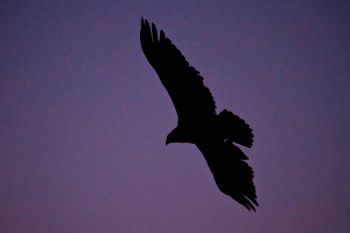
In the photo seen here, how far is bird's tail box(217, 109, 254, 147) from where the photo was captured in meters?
5.99

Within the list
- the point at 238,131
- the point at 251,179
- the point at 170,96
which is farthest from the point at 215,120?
the point at 251,179

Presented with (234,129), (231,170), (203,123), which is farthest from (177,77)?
(231,170)

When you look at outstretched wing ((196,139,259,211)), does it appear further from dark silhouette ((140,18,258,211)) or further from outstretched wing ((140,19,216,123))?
outstretched wing ((140,19,216,123))

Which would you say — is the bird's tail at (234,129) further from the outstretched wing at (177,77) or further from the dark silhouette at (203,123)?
the outstretched wing at (177,77)

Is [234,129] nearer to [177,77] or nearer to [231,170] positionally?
[231,170]

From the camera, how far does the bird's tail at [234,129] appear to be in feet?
19.7

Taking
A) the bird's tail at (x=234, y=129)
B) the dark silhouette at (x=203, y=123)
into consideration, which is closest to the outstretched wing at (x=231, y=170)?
the dark silhouette at (x=203, y=123)

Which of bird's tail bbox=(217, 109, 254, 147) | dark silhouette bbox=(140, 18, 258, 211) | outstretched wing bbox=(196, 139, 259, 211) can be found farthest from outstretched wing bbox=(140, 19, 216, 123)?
outstretched wing bbox=(196, 139, 259, 211)

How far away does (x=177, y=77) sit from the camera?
601cm

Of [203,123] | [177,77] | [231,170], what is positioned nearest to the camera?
[177,77]

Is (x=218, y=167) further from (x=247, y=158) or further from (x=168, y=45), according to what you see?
(x=168, y=45)

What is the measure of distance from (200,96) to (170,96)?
55cm

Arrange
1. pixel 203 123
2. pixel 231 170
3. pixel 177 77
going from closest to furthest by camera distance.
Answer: pixel 177 77, pixel 203 123, pixel 231 170

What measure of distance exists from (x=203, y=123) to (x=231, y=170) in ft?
3.51
